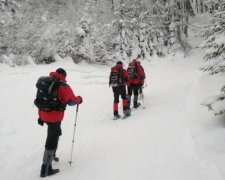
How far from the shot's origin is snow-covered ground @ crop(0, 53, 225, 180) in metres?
6.88

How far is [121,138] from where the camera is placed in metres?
9.43

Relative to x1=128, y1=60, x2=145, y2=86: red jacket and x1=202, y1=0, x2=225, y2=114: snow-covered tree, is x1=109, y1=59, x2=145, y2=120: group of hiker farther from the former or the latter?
x1=202, y1=0, x2=225, y2=114: snow-covered tree

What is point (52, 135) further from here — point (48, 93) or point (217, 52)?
point (217, 52)

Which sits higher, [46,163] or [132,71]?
[132,71]

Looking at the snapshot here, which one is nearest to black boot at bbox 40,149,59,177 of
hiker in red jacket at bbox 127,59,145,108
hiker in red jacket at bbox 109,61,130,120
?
hiker in red jacket at bbox 109,61,130,120

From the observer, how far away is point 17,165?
8055mm

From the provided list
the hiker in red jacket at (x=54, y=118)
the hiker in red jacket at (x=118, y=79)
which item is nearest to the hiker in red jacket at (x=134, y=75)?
the hiker in red jacket at (x=118, y=79)

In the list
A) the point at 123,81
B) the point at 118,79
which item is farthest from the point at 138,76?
the point at 118,79

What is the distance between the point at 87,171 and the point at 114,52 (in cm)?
1984

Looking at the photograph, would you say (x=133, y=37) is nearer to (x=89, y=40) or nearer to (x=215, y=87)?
(x=89, y=40)

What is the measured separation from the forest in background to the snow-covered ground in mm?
6241

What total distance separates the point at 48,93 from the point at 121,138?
3292 mm

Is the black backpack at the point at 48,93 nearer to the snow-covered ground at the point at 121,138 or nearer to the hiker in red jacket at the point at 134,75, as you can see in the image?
the snow-covered ground at the point at 121,138

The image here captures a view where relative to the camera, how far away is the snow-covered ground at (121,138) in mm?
6879
